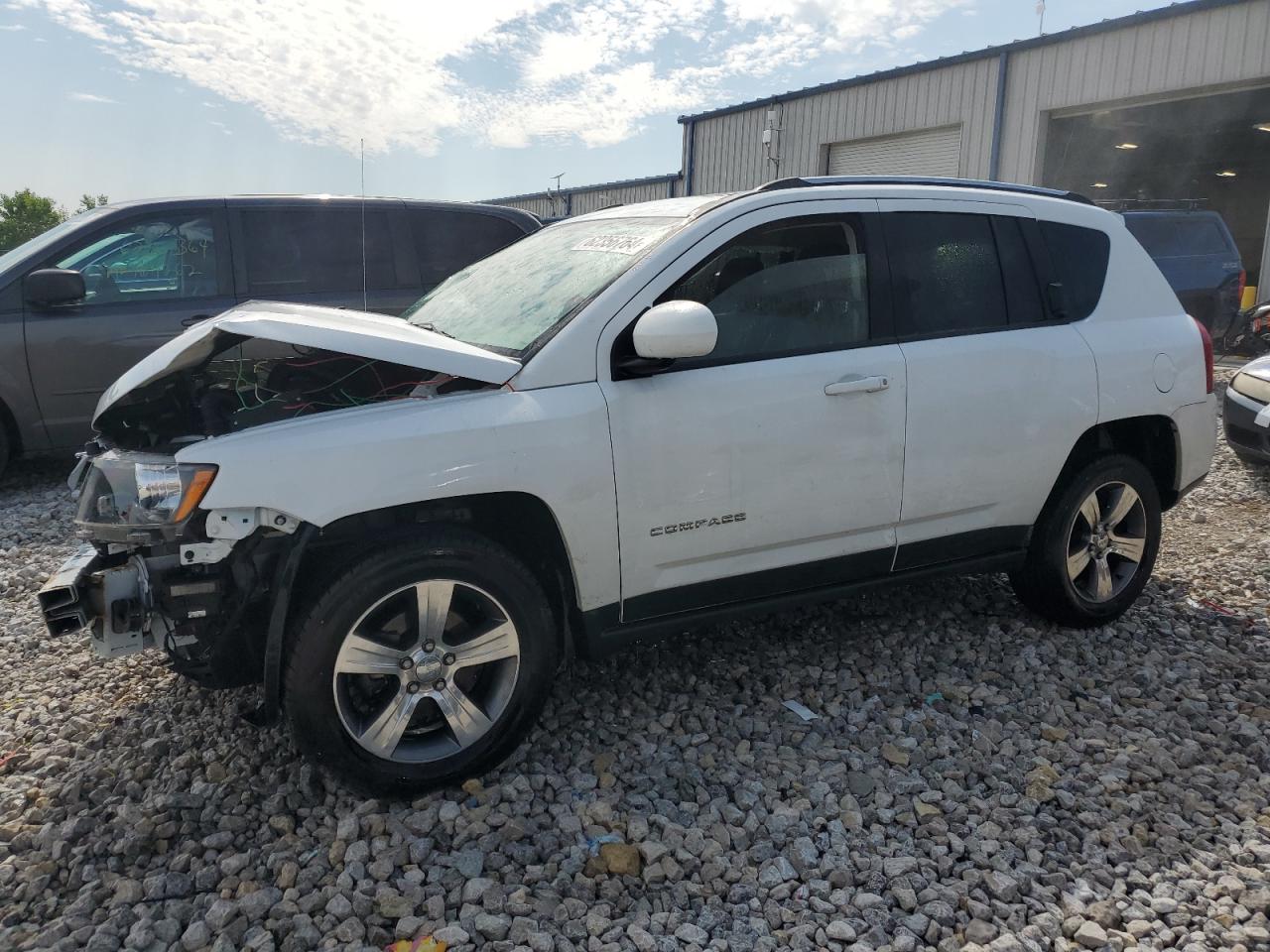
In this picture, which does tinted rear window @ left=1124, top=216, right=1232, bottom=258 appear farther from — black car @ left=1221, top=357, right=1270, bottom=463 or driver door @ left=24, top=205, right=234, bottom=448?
driver door @ left=24, top=205, right=234, bottom=448

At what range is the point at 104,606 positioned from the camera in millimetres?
2656

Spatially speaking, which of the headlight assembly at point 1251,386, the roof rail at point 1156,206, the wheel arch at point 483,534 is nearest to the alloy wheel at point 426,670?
the wheel arch at point 483,534

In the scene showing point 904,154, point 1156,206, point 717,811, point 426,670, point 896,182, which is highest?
point 904,154

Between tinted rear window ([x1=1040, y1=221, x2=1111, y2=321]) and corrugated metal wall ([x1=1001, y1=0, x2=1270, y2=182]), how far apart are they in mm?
10441

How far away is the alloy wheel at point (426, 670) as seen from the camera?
2.75 m

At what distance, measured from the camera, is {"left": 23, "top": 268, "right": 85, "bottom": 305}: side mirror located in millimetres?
5805

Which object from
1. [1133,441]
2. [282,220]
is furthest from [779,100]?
[1133,441]

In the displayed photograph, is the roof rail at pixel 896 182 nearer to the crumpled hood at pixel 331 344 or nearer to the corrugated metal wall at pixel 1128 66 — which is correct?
the crumpled hood at pixel 331 344

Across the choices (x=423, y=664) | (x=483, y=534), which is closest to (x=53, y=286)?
(x=483, y=534)

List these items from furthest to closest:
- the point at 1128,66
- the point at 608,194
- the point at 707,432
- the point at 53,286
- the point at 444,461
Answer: the point at 608,194
the point at 1128,66
the point at 53,286
the point at 707,432
the point at 444,461

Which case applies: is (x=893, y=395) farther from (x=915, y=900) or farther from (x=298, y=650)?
(x=298, y=650)

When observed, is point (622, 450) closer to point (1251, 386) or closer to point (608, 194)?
point (1251, 386)

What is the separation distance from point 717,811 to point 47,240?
19.3ft

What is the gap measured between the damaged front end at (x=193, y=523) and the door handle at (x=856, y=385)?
1.11 metres
